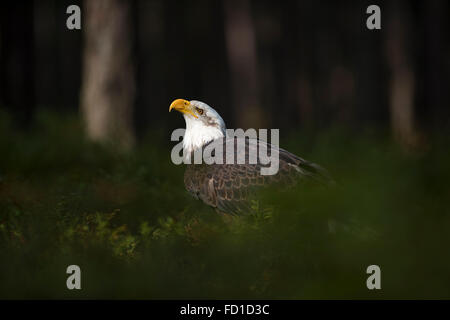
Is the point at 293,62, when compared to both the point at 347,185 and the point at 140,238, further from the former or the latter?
the point at 347,185

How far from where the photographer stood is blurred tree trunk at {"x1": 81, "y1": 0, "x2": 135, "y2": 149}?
9133 mm

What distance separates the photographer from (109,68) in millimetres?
9219

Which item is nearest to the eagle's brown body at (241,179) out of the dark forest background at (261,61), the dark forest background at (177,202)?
the dark forest background at (177,202)

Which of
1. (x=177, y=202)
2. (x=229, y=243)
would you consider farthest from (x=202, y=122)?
(x=229, y=243)

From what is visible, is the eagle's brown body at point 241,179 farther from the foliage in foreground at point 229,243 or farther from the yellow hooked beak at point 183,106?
the yellow hooked beak at point 183,106

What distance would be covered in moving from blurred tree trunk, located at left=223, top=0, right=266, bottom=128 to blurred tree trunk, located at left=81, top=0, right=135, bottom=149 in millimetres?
16222

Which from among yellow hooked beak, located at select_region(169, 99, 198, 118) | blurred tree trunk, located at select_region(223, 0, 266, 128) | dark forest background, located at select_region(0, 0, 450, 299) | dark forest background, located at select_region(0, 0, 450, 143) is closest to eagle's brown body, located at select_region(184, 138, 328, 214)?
dark forest background, located at select_region(0, 0, 450, 299)

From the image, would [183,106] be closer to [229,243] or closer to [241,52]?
[229,243]

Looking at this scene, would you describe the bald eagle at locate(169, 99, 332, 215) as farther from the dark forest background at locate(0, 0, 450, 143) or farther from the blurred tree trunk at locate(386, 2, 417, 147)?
the blurred tree trunk at locate(386, 2, 417, 147)

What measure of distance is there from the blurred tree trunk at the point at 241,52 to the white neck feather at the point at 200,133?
19.5 meters

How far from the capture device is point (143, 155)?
7.53m

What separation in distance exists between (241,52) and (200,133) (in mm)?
21764

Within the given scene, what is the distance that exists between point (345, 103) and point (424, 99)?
376 inches

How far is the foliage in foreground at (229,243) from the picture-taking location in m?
2.18
